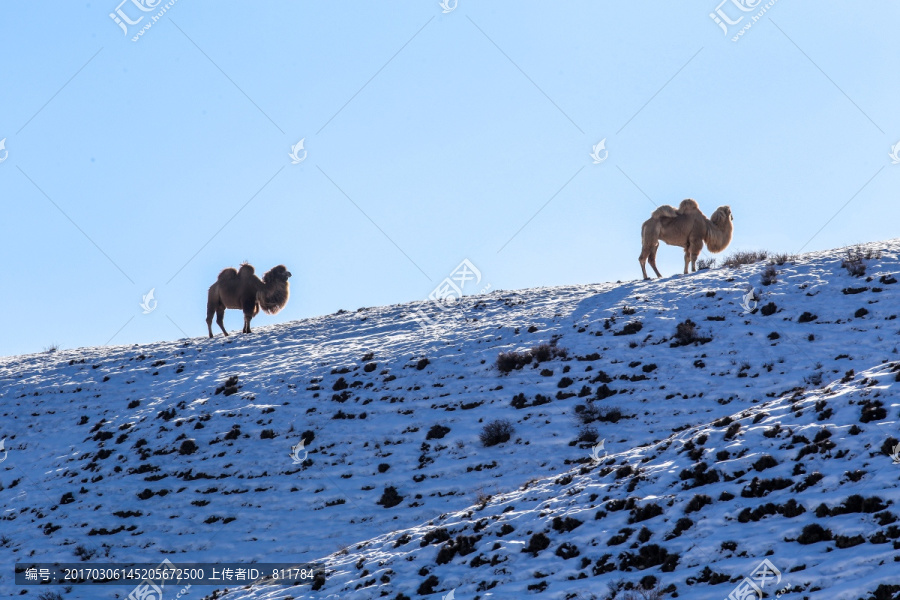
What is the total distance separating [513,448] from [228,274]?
19.2 meters

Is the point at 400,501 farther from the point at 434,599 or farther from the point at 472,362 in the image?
the point at 472,362

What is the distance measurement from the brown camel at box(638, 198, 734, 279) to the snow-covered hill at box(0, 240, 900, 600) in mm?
2214

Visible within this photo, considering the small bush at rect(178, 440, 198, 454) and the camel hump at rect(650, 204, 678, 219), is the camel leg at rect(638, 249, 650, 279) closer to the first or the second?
the camel hump at rect(650, 204, 678, 219)

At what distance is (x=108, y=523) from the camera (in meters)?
15.9

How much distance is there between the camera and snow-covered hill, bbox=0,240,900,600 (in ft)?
29.8

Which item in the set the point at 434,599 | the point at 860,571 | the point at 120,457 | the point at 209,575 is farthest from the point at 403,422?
the point at 860,571

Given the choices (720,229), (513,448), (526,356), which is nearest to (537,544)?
(513,448)

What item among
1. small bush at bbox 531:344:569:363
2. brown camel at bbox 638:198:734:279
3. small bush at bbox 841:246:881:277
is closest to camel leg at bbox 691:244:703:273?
brown camel at bbox 638:198:734:279

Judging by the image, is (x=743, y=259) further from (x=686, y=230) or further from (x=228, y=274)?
(x=228, y=274)

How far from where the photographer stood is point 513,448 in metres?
16.0

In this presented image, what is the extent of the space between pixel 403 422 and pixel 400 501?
12.0 ft

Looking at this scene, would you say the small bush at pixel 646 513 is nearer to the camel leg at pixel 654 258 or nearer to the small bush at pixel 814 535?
the small bush at pixel 814 535

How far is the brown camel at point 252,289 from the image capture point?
3047 centimetres
